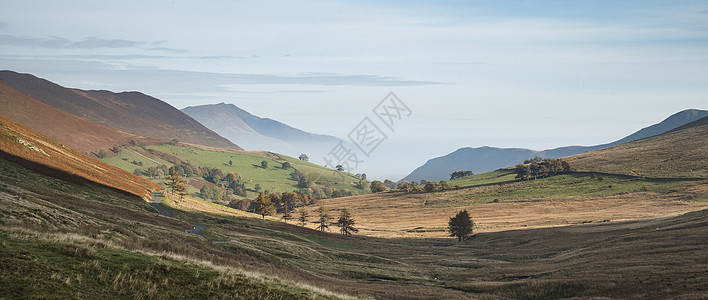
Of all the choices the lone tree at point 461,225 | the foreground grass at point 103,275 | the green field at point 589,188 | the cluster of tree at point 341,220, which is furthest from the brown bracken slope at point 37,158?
the green field at point 589,188

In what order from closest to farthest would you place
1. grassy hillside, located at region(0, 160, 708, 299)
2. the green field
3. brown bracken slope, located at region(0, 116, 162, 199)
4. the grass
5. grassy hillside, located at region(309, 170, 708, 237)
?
grassy hillside, located at region(0, 160, 708, 299)
brown bracken slope, located at region(0, 116, 162, 199)
grassy hillside, located at region(309, 170, 708, 237)
the grass
the green field

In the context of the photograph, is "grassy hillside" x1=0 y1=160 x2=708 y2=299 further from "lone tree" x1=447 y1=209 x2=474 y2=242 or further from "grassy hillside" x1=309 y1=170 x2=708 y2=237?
"grassy hillside" x1=309 y1=170 x2=708 y2=237

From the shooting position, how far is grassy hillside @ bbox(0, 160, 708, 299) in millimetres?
19031

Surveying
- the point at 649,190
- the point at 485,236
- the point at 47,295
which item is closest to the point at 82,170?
the point at 47,295

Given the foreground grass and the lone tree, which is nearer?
the foreground grass

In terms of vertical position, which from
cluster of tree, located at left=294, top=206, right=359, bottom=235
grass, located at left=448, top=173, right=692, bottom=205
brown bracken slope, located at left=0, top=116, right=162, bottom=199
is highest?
brown bracken slope, located at left=0, top=116, right=162, bottom=199

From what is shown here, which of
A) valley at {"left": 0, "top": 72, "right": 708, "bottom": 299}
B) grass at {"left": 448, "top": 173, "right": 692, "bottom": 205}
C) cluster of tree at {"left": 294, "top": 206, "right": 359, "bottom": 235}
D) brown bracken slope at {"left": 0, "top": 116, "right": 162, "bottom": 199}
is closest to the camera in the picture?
valley at {"left": 0, "top": 72, "right": 708, "bottom": 299}

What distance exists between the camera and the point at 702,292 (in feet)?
73.6

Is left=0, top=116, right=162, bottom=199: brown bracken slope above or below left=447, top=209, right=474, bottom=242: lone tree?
above

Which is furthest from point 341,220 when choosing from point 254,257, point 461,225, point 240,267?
point 240,267

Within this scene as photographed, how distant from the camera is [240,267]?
101ft

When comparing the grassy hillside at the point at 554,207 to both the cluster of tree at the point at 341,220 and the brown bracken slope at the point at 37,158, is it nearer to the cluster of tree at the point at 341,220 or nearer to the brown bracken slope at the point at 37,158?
the cluster of tree at the point at 341,220

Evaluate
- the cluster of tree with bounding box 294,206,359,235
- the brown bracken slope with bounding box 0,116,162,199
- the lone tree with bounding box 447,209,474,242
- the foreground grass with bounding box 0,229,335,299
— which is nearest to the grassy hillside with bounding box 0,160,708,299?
the foreground grass with bounding box 0,229,335,299

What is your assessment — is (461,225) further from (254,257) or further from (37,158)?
(37,158)
